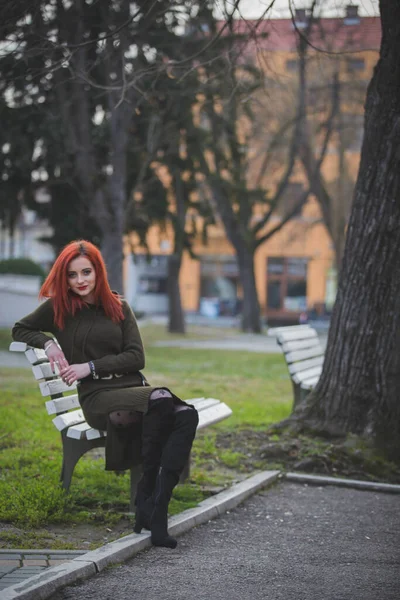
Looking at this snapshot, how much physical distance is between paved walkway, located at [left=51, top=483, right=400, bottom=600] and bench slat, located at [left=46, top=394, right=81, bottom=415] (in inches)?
A: 42.8

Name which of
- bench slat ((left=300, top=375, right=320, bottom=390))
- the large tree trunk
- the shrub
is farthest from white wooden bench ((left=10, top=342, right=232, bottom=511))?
the shrub

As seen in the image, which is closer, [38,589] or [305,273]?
[38,589]

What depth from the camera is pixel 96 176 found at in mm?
19266

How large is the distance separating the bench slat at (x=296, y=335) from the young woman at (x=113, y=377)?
3.80 m

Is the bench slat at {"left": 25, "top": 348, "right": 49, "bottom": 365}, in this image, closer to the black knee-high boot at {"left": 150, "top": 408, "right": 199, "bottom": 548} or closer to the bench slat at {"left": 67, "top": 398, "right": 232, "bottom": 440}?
the bench slat at {"left": 67, "top": 398, "right": 232, "bottom": 440}

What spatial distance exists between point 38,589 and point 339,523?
2349mm

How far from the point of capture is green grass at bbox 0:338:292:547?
A: 533 cm

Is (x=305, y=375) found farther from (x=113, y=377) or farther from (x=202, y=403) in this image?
(x=113, y=377)

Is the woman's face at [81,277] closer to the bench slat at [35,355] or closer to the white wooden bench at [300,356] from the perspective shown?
the bench slat at [35,355]

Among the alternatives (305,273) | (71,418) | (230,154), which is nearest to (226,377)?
(71,418)

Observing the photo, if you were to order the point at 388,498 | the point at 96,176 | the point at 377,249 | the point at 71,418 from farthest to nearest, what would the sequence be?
1. the point at 96,176
2. the point at 377,249
3. the point at 388,498
4. the point at 71,418

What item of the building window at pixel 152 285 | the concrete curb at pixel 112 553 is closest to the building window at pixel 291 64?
the concrete curb at pixel 112 553

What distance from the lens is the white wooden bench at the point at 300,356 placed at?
8.95 meters

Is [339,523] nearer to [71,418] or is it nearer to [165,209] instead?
[71,418]
